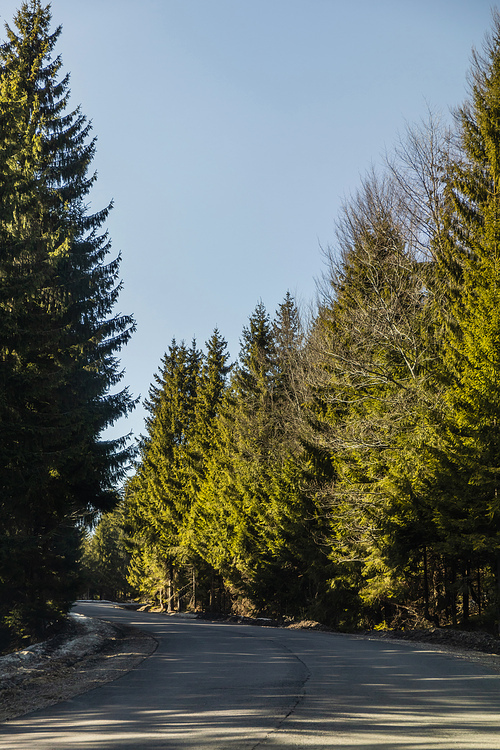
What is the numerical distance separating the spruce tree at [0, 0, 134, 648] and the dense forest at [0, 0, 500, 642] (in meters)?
0.07

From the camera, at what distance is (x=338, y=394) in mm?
19719

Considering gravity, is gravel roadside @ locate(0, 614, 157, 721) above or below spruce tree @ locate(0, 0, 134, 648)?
below

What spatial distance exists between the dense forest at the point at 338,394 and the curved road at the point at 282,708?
4.73m

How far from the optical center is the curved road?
5.51m

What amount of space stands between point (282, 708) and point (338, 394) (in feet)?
44.7

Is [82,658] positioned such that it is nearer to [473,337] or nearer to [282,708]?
[282,708]

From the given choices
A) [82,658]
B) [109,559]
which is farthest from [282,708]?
[109,559]

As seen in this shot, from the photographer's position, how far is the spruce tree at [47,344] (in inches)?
476

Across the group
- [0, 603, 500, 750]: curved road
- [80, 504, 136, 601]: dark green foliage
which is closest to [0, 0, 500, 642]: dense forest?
[0, 603, 500, 750]: curved road

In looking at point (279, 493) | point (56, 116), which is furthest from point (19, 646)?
point (56, 116)

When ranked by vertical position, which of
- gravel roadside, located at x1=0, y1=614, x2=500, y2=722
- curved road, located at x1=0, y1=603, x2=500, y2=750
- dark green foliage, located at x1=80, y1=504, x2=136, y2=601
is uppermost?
curved road, located at x1=0, y1=603, x2=500, y2=750

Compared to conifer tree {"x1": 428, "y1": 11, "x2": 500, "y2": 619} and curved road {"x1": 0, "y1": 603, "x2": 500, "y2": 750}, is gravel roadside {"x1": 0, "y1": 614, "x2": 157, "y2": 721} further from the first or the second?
conifer tree {"x1": 428, "y1": 11, "x2": 500, "y2": 619}

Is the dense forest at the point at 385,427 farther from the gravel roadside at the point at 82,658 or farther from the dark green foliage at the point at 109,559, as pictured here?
the dark green foliage at the point at 109,559

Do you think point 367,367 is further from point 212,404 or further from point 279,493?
point 212,404
